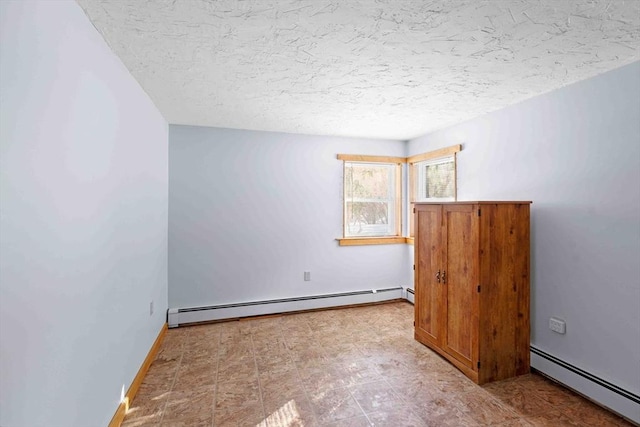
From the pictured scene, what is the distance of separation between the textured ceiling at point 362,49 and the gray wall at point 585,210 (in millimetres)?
231

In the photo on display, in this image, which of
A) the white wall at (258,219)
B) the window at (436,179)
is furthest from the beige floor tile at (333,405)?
the window at (436,179)

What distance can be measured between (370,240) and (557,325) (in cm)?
235

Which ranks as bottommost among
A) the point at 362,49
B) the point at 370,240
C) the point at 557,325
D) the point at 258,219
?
the point at 557,325

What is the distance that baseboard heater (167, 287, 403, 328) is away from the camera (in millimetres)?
3695

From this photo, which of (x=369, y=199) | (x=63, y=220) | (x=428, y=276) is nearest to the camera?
(x=63, y=220)

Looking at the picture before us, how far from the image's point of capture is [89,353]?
1.58m

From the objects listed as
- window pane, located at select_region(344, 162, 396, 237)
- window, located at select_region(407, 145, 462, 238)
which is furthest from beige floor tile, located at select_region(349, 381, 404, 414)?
window pane, located at select_region(344, 162, 396, 237)

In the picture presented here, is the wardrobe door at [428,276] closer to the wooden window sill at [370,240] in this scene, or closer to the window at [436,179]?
the window at [436,179]

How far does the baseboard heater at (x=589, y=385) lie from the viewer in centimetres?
204

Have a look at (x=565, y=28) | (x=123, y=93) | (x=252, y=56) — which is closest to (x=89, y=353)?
(x=123, y=93)

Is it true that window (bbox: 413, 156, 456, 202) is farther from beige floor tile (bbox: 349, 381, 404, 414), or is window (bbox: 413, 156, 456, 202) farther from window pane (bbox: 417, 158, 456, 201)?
beige floor tile (bbox: 349, 381, 404, 414)

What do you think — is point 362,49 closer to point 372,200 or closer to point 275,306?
point 372,200

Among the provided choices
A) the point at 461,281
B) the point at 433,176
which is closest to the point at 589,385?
the point at 461,281

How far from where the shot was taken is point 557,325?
2529 millimetres
